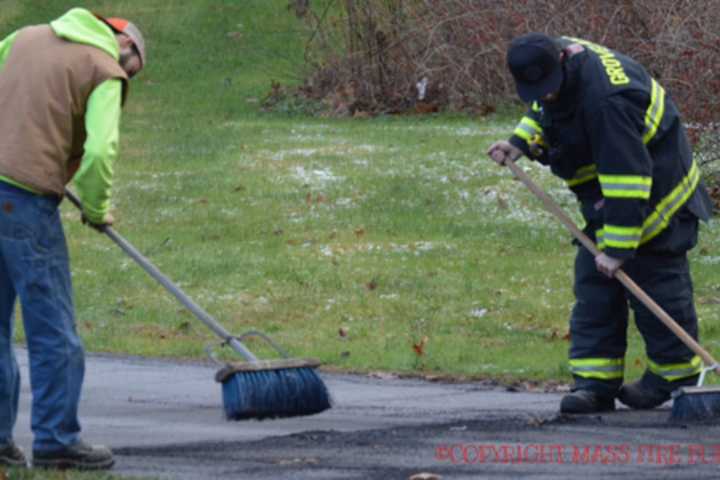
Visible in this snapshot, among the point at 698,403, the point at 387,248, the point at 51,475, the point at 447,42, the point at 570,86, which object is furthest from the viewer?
the point at 447,42

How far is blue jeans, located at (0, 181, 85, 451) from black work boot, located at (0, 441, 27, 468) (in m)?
0.04

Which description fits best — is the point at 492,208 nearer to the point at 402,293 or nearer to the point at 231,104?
the point at 402,293

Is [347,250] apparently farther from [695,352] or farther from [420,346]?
[695,352]

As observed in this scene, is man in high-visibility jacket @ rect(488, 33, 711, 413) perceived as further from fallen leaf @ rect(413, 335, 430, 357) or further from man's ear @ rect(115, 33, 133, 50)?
fallen leaf @ rect(413, 335, 430, 357)

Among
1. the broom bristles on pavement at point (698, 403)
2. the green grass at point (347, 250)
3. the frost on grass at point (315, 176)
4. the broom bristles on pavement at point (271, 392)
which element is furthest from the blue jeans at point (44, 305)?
the frost on grass at point (315, 176)

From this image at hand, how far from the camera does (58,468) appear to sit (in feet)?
19.5

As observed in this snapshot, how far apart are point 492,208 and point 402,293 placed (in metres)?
3.45

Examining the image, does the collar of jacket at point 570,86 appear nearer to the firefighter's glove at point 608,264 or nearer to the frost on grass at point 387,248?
the firefighter's glove at point 608,264

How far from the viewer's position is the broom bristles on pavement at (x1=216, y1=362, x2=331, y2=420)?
6422mm

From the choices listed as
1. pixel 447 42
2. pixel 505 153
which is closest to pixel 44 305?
pixel 505 153

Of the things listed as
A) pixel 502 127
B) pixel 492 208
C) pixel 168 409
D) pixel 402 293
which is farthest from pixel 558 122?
pixel 502 127

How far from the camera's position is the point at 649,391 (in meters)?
7.52

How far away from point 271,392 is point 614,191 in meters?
1.82

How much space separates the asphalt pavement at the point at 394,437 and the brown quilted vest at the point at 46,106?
1192 millimetres
